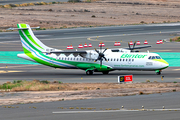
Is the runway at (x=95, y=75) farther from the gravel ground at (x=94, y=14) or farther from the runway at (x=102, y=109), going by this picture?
the gravel ground at (x=94, y=14)

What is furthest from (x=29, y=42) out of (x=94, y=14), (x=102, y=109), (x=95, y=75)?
(x=94, y=14)

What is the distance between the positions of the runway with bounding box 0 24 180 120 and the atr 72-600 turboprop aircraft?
3.83ft

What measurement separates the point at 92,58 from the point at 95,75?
2.17m

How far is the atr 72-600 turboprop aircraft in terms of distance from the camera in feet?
144

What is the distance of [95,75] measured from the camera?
4638cm

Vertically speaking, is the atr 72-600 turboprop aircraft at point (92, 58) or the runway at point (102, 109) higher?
the atr 72-600 turboprop aircraft at point (92, 58)

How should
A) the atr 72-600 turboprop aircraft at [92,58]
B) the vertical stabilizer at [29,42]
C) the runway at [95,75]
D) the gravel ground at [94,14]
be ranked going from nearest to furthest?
1. the runway at [95,75]
2. the atr 72-600 turboprop aircraft at [92,58]
3. the vertical stabilizer at [29,42]
4. the gravel ground at [94,14]

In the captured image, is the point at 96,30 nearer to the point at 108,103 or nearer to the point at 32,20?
the point at 32,20

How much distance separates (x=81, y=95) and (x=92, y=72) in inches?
712

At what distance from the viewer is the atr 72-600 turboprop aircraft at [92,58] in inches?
1725

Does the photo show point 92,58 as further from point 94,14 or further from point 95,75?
point 94,14

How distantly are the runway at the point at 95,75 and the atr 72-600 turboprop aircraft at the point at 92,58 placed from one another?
3.83 ft

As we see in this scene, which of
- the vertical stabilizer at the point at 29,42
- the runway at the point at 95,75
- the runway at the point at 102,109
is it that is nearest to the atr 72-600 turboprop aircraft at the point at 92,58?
the vertical stabilizer at the point at 29,42

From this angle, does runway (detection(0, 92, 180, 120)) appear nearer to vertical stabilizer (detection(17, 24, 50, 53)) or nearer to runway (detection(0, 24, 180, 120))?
runway (detection(0, 24, 180, 120))
